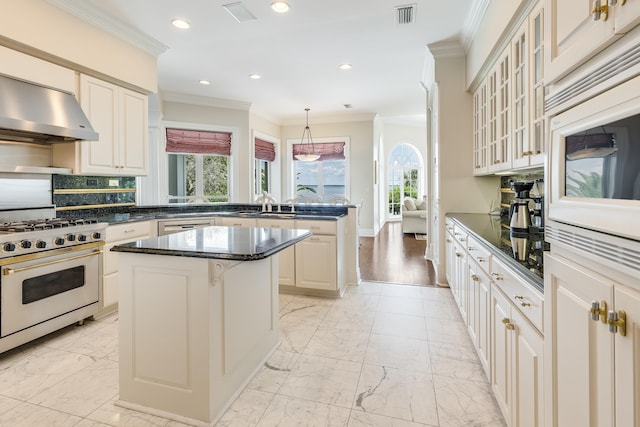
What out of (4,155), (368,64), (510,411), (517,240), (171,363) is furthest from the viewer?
(368,64)

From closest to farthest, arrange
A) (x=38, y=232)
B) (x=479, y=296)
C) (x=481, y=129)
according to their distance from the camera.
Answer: (x=479, y=296) < (x=38, y=232) < (x=481, y=129)

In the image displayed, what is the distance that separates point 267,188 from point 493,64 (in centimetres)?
580

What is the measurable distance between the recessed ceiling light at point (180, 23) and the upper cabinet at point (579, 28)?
10.7ft

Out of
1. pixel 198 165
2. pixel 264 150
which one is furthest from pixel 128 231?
pixel 264 150

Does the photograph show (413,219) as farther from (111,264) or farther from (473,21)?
(111,264)

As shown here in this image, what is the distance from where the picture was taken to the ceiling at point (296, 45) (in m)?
2.98

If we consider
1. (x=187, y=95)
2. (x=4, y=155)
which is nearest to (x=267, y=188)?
(x=187, y=95)

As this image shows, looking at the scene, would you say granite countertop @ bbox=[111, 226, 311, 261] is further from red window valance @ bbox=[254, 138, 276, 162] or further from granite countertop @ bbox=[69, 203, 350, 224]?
red window valance @ bbox=[254, 138, 276, 162]

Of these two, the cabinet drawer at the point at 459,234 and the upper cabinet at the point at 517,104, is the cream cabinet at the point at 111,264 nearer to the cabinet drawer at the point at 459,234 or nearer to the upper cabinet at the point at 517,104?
the cabinet drawer at the point at 459,234

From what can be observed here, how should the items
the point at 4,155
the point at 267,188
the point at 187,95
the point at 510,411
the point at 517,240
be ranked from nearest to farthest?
the point at 510,411 → the point at 517,240 → the point at 4,155 → the point at 187,95 → the point at 267,188

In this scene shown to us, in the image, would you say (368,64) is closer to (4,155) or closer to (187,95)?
(187,95)

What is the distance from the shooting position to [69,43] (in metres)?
2.77

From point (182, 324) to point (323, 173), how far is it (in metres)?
6.69

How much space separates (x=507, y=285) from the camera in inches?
57.6
